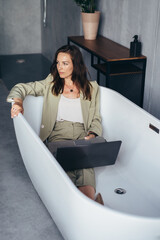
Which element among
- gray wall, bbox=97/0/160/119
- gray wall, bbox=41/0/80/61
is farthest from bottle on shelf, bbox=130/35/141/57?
gray wall, bbox=41/0/80/61

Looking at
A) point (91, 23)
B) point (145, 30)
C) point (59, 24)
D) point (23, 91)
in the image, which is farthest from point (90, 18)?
point (59, 24)

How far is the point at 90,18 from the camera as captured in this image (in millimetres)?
3633

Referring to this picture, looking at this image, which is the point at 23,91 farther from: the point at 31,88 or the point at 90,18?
the point at 90,18

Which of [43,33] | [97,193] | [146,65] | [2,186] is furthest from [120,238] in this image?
[43,33]

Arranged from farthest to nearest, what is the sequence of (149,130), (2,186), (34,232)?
(2,186)
(149,130)
(34,232)

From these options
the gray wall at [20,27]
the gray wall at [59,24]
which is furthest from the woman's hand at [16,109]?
the gray wall at [20,27]

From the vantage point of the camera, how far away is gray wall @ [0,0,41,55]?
19.0 ft

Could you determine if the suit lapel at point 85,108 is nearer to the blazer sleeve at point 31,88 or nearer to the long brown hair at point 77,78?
the long brown hair at point 77,78

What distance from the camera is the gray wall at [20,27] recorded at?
5.78 m

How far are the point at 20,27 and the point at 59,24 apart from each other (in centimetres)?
104

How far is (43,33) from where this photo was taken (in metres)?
5.93

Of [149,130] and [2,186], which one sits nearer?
[149,130]

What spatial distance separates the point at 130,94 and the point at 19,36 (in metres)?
3.11

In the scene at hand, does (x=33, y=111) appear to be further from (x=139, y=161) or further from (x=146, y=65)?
(x=146, y=65)
